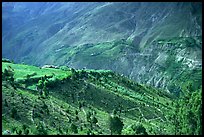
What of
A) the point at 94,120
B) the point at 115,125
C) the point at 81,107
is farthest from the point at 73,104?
the point at 115,125

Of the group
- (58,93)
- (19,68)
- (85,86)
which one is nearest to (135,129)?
(58,93)

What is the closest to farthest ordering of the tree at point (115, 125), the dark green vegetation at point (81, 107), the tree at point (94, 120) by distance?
the dark green vegetation at point (81, 107) → the tree at point (115, 125) → the tree at point (94, 120)

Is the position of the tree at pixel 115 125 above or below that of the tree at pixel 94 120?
below

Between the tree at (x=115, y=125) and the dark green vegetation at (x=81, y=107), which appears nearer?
the dark green vegetation at (x=81, y=107)

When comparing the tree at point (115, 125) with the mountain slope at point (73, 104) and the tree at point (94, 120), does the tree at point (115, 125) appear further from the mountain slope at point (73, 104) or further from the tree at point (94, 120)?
the tree at point (94, 120)

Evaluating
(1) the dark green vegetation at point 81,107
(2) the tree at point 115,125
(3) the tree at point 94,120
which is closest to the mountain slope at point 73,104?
(1) the dark green vegetation at point 81,107

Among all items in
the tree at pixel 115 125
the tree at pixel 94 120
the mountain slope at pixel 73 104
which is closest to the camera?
the mountain slope at pixel 73 104

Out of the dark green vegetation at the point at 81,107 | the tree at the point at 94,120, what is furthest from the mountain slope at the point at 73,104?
the tree at the point at 94,120

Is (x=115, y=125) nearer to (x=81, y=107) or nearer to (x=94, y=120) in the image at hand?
(x=94, y=120)

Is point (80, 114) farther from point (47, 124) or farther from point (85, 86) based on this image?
point (85, 86)
